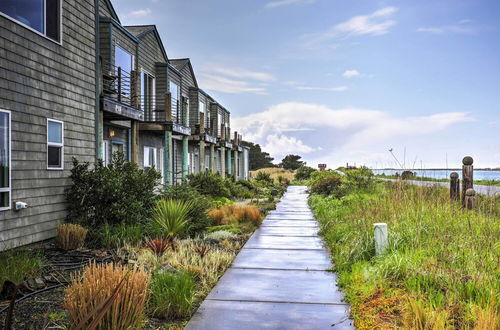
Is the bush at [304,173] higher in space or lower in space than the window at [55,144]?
lower

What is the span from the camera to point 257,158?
77062 millimetres

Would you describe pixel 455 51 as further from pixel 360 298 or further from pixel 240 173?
pixel 240 173

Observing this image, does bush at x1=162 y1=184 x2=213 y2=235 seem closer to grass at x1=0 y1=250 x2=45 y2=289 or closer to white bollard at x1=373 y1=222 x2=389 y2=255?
grass at x1=0 y1=250 x2=45 y2=289

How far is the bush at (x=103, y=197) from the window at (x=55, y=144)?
460 millimetres

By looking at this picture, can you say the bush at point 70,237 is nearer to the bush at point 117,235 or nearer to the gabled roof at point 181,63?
the bush at point 117,235

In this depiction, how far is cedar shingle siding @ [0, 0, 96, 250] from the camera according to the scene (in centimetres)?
841

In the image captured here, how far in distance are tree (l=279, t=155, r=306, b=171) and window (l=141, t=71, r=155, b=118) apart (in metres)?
56.1

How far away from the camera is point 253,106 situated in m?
22.2

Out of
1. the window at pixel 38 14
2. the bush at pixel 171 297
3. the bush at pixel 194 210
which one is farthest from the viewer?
the bush at pixel 194 210

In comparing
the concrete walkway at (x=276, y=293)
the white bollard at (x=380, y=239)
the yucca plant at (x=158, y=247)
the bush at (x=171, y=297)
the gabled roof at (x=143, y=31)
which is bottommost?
the concrete walkway at (x=276, y=293)

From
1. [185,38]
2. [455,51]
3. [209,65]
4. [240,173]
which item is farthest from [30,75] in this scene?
[240,173]

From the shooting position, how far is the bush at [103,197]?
10070mm

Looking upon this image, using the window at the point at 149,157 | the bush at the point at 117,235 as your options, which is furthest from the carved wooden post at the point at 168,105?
the bush at the point at 117,235

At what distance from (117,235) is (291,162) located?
222 ft
